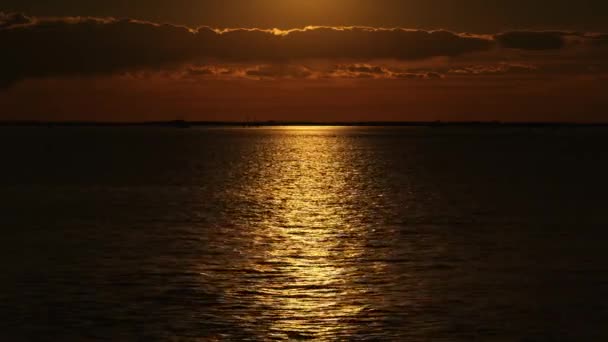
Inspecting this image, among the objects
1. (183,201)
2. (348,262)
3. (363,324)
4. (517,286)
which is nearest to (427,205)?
(183,201)

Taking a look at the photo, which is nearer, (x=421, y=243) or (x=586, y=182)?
(x=421, y=243)

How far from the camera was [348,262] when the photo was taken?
119 ft

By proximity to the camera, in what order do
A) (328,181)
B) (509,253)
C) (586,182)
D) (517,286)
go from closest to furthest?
(517,286)
(509,253)
(586,182)
(328,181)

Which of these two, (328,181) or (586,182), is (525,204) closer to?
(586,182)

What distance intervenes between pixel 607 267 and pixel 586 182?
55.0 meters

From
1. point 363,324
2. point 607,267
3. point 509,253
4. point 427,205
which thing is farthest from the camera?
point 427,205

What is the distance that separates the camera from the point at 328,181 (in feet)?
310

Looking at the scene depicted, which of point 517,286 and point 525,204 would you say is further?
point 525,204

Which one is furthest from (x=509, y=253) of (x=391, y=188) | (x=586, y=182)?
(x=586, y=182)

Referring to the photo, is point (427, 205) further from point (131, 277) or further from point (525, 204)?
point (131, 277)

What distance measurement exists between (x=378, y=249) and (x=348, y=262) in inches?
161

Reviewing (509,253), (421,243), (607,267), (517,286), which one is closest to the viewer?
(517,286)

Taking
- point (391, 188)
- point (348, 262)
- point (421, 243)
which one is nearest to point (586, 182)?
point (391, 188)

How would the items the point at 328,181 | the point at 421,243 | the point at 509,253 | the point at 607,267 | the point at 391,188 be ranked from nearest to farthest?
the point at 607,267 → the point at 509,253 → the point at 421,243 → the point at 391,188 → the point at 328,181
